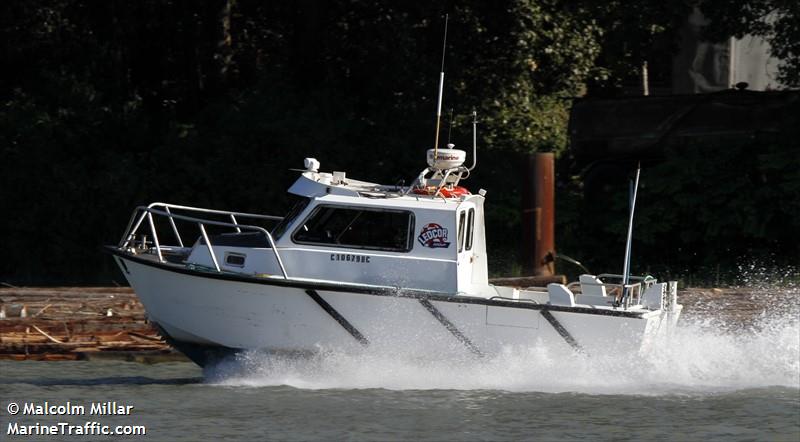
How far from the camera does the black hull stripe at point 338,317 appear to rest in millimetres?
12914

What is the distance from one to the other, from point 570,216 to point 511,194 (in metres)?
1.03

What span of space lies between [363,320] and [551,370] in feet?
6.22

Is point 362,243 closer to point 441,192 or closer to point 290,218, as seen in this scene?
point 290,218

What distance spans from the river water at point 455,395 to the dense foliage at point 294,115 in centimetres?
679

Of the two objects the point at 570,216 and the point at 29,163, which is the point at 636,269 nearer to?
the point at 570,216

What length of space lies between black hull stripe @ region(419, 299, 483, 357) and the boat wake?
16 centimetres

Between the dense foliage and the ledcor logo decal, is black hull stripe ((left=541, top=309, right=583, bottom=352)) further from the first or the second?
the dense foliage

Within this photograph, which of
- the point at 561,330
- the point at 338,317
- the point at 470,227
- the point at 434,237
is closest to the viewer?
the point at 561,330

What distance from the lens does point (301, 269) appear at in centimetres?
1315

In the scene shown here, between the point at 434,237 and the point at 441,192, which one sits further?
the point at 441,192

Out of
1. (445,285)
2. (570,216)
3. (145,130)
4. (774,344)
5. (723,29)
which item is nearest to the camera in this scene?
(445,285)

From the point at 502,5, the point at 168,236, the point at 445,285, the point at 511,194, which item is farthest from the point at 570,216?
the point at 445,285

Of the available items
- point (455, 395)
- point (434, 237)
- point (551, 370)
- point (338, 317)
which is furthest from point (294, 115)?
point (551, 370)

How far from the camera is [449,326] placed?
42.3 ft
